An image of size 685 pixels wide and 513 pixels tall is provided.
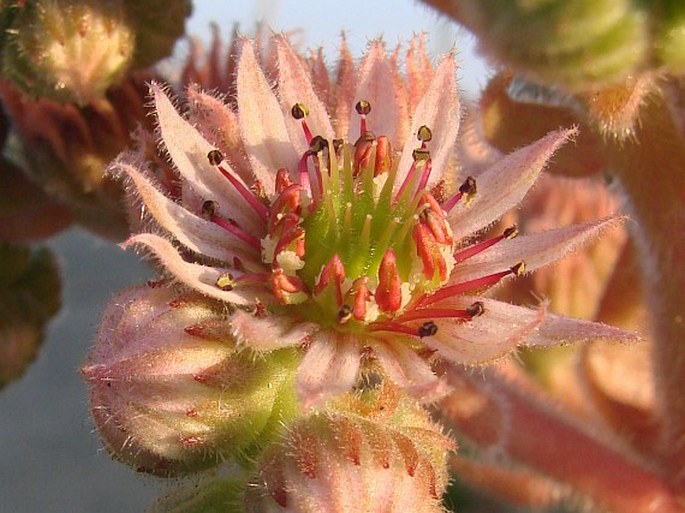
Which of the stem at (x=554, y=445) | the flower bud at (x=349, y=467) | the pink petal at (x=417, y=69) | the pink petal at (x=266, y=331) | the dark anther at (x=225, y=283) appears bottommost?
the stem at (x=554, y=445)

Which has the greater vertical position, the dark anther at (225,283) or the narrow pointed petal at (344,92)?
the narrow pointed petal at (344,92)

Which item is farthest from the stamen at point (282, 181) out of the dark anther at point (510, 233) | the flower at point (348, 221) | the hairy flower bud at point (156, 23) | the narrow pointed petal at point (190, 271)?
the hairy flower bud at point (156, 23)

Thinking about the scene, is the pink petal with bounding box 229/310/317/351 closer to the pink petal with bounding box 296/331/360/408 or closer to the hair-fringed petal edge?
the pink petal with bounding box 296/331/360/408

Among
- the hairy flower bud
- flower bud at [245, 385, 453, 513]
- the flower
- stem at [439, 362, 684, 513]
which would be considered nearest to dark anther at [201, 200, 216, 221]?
the flower

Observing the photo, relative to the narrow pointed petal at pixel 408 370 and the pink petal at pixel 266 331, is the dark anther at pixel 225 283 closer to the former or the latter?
the pink petal at pixel 266 331

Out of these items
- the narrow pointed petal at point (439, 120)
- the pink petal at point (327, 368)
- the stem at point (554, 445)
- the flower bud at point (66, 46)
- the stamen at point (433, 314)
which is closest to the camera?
the pink petal at point (327, 368)

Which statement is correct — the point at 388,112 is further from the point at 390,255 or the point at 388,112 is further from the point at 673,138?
the point at 673,138

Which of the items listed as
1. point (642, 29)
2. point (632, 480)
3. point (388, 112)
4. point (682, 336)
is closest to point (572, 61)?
point (642, 29)
